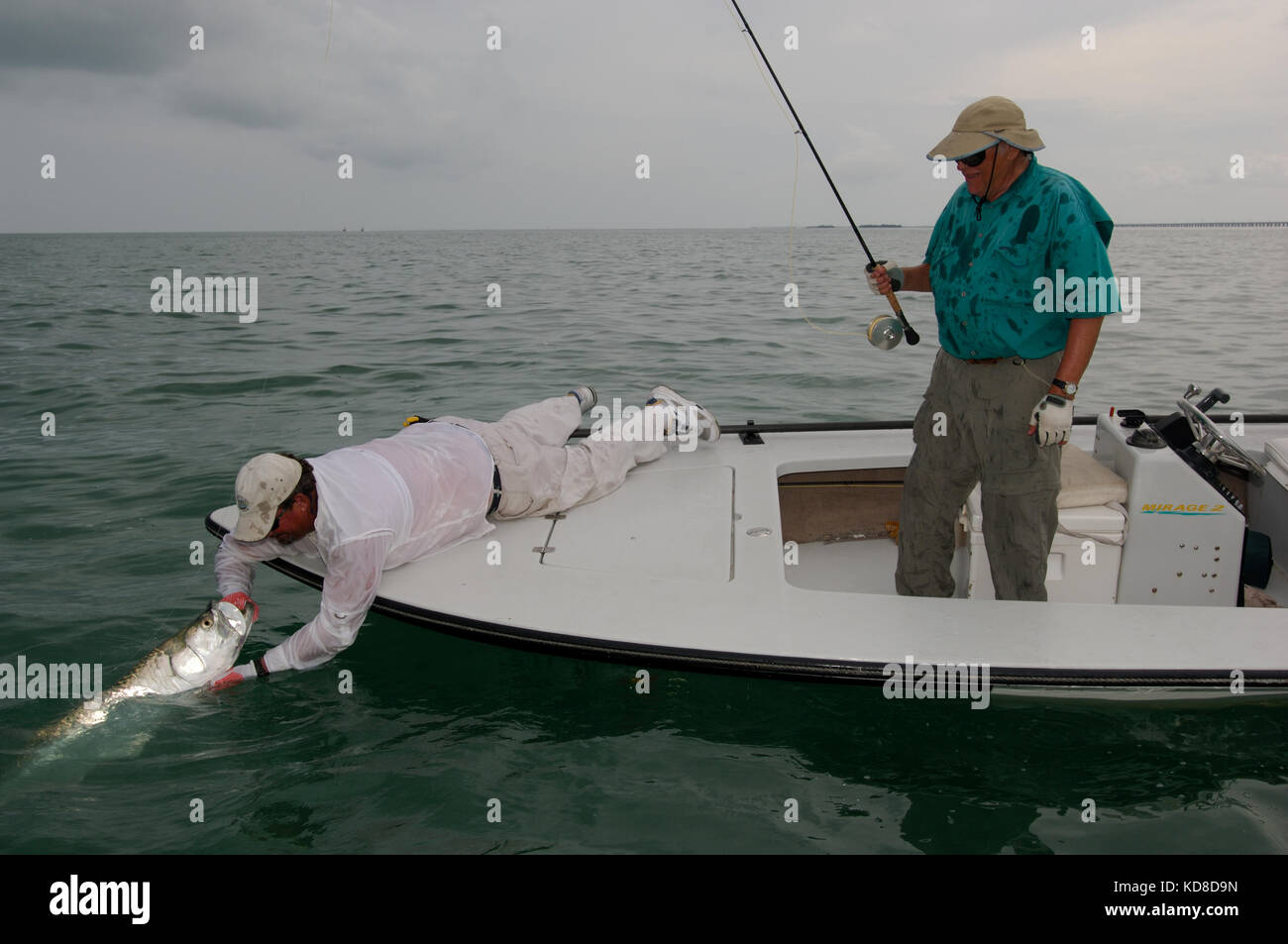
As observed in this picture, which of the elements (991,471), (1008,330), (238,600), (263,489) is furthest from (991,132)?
(238,600)

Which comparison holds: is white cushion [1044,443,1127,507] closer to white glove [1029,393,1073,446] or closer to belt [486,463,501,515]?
white glove [1029,393,1073,446]

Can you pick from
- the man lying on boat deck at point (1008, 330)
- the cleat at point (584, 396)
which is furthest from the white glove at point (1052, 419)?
the cleat at point (584, 396)

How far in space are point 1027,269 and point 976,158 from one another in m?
0.40

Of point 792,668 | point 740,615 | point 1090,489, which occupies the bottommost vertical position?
point 792,668

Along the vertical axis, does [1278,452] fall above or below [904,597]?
above

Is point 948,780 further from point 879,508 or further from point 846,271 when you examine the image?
point 846,271

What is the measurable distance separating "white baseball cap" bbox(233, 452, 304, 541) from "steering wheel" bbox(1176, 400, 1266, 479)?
11.7 feet

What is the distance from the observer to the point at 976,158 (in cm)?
303

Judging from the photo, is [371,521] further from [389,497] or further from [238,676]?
[238,676]

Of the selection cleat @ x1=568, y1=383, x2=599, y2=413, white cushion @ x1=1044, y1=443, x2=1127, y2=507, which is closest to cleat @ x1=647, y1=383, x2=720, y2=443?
cleat @ x1=568, y1=383, x2=599, y2=413

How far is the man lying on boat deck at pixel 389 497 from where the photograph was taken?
317cm

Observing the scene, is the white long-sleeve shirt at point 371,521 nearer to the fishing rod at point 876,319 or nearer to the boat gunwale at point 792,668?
the boat gunwale at point 792,668

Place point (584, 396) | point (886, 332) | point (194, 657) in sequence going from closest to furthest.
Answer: point (194, 657) < point (886, 332) < point (584, 396)

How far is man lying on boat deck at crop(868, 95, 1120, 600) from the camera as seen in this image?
9.67ft
